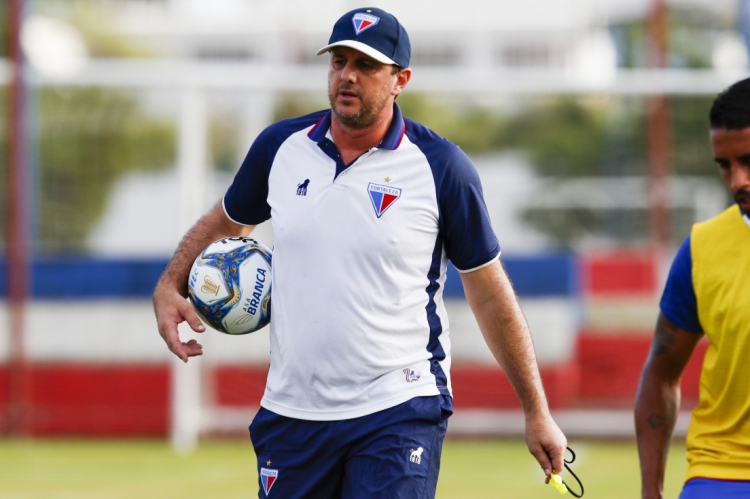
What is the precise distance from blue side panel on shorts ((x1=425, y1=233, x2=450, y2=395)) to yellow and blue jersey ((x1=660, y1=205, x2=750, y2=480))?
2.73 ft

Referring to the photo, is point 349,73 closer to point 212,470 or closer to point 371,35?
point 371,35

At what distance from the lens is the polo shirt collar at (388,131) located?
3.88 m

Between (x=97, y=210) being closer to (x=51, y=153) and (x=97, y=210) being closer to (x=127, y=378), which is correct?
(x=51, y=153)

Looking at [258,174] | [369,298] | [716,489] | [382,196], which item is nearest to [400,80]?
[382,196]

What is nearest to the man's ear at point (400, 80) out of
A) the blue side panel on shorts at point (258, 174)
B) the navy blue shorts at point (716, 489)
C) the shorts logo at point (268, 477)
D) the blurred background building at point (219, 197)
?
the blue side panel on shorts at point (258, 174)

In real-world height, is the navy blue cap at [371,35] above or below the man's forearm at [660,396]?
above

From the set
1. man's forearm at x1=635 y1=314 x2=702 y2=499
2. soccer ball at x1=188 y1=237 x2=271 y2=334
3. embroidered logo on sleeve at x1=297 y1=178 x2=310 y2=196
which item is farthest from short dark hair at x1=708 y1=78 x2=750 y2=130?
soccer ball at x1=188 y1=237 x2=271 y2=334

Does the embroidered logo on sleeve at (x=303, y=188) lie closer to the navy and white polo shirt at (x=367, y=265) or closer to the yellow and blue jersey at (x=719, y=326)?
the navy and white polo shirt at (x=367, y=265)

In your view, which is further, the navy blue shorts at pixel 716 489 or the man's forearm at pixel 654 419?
the man's forearm at pixel 654 419

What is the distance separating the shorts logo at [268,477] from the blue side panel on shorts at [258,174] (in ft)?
3.31

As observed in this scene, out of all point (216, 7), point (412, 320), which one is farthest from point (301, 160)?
point (216, 7)

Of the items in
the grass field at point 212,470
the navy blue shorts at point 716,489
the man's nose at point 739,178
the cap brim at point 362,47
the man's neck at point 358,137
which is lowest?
the grass field at point 212,470

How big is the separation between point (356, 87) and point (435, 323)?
0.90 metres

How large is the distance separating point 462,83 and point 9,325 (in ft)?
18.3
